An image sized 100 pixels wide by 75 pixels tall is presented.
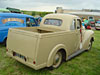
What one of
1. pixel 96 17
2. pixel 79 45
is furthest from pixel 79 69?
pixel 96 17

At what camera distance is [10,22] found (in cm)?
620

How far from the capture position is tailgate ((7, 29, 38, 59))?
303 centimetres

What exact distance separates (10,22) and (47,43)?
3884mm

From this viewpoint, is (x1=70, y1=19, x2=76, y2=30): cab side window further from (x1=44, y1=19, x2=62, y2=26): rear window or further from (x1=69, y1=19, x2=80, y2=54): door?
(x1=44, y1=19, x2=62, y2=26): rear window

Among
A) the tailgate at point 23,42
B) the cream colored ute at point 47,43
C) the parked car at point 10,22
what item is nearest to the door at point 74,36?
the cream colored ute at point 47,43

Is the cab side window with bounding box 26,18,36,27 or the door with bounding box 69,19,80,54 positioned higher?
the cab side window with bounding box 26,18,36,27

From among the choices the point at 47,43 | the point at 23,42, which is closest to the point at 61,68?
the point at 47,43

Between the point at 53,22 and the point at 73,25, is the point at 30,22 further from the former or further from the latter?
the point at 73,25

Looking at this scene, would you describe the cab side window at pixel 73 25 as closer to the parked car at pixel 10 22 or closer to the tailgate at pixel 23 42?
the tailgate at pixel 23 42

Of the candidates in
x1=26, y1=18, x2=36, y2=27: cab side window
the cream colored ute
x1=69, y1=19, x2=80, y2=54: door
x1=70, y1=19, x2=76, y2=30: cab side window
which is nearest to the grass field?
the cream colored ute

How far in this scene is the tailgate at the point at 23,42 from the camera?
3.03 meters

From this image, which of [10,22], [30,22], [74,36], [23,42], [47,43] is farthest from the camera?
[30,22]

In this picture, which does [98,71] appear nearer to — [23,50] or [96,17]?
[23,50]

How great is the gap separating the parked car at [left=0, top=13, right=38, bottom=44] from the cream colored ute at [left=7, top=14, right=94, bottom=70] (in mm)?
1805
